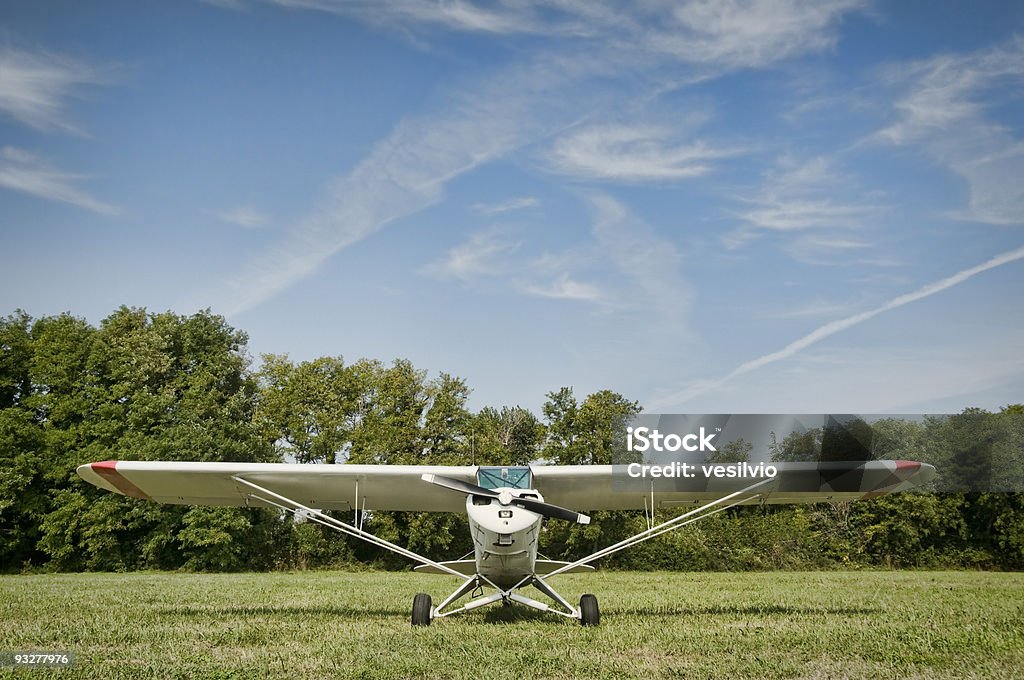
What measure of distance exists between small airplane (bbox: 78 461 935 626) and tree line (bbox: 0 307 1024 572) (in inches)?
659

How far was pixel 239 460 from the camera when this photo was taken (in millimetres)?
36688

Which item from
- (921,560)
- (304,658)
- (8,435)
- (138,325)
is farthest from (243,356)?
(304,658)

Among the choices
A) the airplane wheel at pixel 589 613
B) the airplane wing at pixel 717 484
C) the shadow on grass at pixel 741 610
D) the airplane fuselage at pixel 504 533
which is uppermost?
the airplane wing at pixel 717 484

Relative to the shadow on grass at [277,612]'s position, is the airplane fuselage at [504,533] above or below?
above

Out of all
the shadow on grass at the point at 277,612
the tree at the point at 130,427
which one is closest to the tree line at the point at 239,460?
the tree at the point at 130,427

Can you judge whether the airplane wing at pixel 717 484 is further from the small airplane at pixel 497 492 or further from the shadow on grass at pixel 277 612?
the shadow on grass at pixel 277 612

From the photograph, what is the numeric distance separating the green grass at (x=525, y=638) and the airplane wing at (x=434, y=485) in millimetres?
1933

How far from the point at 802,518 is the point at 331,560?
2187cm

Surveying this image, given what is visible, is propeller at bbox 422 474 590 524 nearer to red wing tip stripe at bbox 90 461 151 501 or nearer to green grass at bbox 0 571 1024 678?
green grass at bbox 0 571 1024 678

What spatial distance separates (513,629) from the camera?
10.9 metres

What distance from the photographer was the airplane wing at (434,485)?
43.2 feet

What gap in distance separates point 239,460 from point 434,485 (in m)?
25.5

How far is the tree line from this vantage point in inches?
1361

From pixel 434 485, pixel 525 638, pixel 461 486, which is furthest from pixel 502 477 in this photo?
pixel 434 485
